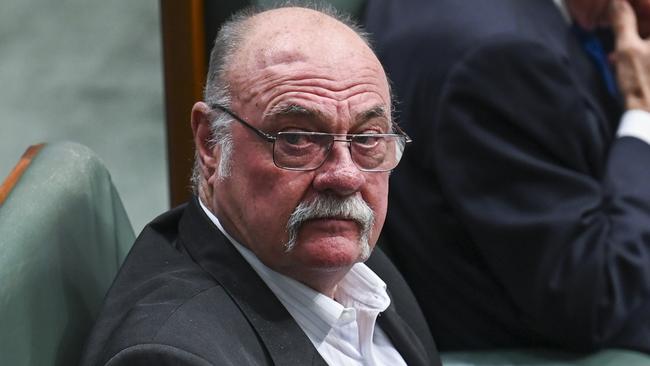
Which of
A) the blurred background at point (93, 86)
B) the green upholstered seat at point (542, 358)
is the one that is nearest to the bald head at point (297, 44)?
the green upholstered seat at point (542, 358)

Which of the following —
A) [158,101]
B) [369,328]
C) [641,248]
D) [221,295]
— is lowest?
[158,101]

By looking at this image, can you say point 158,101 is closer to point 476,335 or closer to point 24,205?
point 476,335

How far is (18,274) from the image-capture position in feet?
4.11

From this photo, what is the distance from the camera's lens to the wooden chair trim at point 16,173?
1.41 meters

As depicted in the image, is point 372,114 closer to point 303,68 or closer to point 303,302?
point 303,68

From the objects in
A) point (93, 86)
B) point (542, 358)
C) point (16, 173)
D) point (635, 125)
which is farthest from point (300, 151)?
point (93, 86)

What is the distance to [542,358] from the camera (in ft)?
6.30

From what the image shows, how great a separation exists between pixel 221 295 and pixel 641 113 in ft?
3.37

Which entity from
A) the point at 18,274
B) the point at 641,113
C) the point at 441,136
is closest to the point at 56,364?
the point at 18,274

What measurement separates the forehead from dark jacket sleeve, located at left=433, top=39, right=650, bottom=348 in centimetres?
54

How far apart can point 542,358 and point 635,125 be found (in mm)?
415

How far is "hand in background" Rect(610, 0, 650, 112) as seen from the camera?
208 cm

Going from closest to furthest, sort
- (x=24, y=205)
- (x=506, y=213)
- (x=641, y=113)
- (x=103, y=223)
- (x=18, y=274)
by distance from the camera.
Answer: (x=18, y=274)
(x=24, y=205)
(x=103, y=223)
(x=506, y=213)
(x=641, y=113)

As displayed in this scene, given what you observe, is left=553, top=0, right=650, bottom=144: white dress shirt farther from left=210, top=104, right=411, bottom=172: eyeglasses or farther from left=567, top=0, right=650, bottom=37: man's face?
left=210, top=104, right=411, bottom=172: eyeglasses
